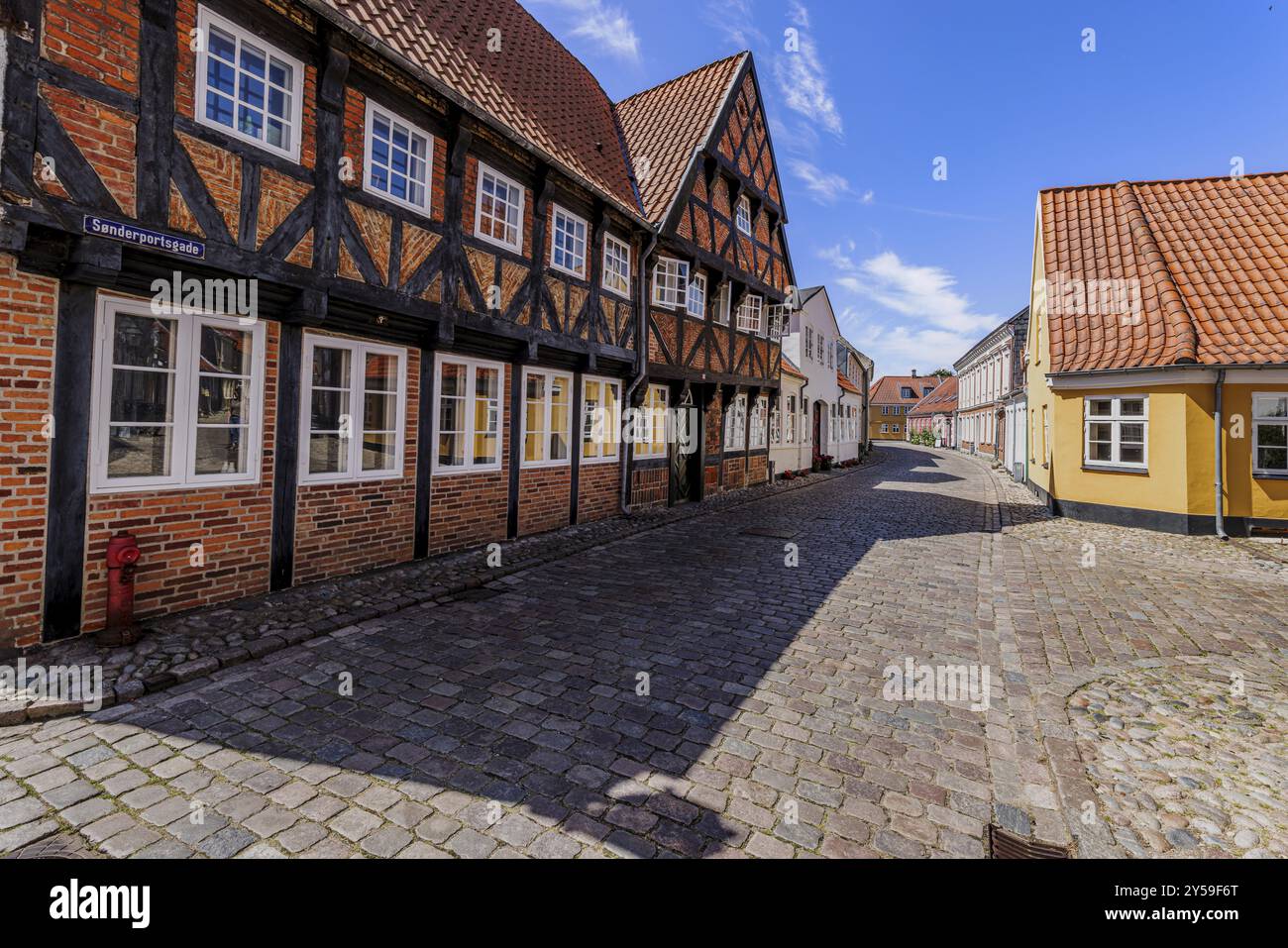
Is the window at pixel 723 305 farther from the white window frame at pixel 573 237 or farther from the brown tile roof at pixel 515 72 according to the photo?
the white window frame at pixel 573 237

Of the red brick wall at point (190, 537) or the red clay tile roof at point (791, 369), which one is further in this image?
the red clay tile roof at point (791, 369)

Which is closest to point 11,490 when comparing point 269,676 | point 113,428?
point 113,428

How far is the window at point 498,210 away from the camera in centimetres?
866

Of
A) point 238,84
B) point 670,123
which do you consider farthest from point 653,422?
point 238,84

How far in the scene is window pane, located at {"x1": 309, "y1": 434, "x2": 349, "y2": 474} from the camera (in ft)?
22.6

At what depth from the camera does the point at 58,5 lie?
4.55 meters

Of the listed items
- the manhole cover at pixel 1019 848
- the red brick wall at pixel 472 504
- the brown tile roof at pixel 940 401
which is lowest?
the manhole cover at pixel 1019 848

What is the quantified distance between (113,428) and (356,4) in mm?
5361

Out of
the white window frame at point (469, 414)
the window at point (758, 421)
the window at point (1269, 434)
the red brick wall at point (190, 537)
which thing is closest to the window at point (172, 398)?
the red brick wall at point (190, 537)

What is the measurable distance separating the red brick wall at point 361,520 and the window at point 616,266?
510 cm

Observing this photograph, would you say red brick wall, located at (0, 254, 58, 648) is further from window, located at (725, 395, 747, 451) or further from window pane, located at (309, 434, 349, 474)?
window, located at (725, 395, 747, 451)

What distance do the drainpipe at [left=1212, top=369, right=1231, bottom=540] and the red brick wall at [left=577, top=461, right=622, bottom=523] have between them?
11.3 m

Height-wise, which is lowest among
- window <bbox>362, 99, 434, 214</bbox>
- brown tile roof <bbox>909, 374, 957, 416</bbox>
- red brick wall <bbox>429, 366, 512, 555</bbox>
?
red brick wall <bbox>429, 366, 512, 555</bbox>

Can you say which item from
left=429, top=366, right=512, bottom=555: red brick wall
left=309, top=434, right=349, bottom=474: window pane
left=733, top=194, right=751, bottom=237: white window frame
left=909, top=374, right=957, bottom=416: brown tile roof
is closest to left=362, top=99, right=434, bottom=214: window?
left=429, top=366, right=512, bottom=555: red brick wall
